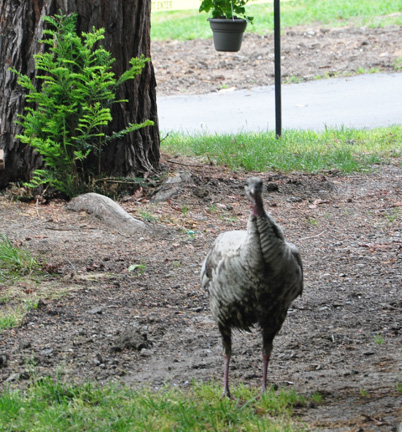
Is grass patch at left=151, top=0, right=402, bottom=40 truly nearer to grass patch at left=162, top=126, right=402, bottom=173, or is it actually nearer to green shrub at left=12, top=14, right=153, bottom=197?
grass patch at left=162, top=126, right=402, bottom=173

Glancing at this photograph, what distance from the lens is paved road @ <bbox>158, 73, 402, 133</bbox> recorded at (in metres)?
11.9

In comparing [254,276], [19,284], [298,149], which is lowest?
[19,284]

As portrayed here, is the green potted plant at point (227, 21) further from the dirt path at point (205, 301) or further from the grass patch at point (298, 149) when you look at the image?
the dirt path at point (205, 301)

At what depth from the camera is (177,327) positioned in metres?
5.01

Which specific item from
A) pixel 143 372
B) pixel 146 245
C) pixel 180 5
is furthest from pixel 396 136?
pixel 180 5

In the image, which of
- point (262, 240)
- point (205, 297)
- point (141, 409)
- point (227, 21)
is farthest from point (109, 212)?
point (227, 21)

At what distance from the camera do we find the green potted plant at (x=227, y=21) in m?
9.38

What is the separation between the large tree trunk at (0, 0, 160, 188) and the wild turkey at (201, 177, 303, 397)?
3609mm

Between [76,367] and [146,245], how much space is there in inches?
84.4

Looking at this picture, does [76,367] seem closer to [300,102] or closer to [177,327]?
[177,327]

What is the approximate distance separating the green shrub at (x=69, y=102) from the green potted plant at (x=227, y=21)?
8.78 ft

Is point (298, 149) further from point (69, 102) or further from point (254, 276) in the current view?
point (254, 276)

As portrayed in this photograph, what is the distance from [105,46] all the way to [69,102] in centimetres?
70

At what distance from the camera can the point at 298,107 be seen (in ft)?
42.6
